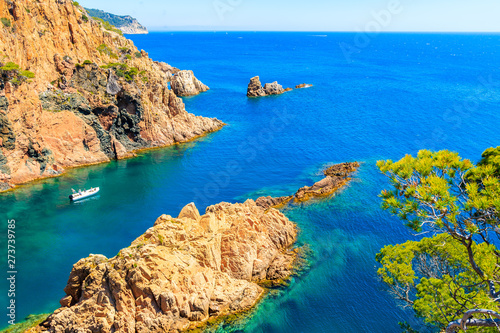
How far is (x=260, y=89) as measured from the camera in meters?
144

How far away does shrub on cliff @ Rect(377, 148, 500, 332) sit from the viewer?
20.2m

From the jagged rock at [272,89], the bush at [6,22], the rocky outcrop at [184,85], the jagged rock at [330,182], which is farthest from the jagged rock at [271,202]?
the rocky outcrop at [184,85]

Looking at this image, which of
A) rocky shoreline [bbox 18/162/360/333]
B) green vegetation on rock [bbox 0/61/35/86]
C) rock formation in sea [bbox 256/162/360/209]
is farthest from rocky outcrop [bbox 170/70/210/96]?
rocky shoreline [bbox 18/162/360/333]

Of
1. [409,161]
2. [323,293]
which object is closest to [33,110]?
[323,293]

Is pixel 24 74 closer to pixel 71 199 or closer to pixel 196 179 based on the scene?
pixel 71 199

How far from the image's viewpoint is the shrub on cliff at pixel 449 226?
2022 centimetres

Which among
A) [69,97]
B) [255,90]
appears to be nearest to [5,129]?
[69,97]

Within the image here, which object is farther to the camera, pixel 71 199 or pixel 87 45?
pixel 87 45

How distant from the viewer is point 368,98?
13575 centimetres

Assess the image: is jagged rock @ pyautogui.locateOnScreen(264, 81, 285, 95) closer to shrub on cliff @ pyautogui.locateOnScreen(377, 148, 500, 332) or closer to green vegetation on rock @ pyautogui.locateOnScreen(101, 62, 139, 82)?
green vegetation on rock @ pyautogui.locateOnScreen(101, 62, 139, 82)

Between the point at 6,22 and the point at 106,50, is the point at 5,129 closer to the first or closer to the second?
the point at 6,22

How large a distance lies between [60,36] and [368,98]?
103577mm

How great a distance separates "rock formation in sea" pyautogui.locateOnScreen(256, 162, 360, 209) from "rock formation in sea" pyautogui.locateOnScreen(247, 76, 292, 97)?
250 ft

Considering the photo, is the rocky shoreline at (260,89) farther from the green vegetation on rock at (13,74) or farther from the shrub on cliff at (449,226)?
the shrub on cliff at (449,226)
